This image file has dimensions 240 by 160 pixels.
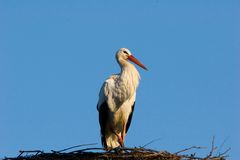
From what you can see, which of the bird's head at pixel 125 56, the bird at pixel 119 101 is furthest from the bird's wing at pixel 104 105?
the bird's head at pixel 125 56

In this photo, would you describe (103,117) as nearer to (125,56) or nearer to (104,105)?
(104,105)

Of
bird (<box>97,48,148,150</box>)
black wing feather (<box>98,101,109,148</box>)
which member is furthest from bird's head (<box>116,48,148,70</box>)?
black wing feather (<box>98,101,109,148</box>)

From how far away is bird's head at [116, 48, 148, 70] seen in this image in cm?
984

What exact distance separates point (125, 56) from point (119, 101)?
2.34 feet

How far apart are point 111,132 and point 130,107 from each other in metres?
0.46

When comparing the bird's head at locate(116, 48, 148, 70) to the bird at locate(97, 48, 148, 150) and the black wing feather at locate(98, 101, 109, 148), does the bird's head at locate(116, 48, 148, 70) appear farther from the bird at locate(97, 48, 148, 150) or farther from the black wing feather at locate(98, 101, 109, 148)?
the black wing feather at locate(98, 101, 109, 148)

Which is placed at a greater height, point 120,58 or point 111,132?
point 120,58

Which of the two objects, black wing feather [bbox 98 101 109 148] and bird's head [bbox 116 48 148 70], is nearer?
black wing feather [bbox 98 101 109 148]

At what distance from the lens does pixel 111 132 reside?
980 cm

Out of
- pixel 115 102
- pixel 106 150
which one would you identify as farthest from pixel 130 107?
pixel 106 150

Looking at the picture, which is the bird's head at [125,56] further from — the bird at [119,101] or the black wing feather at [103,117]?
the black wing feather at [103,117]

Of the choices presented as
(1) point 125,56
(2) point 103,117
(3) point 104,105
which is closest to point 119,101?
(3) point 104,105

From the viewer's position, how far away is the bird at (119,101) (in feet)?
31.1

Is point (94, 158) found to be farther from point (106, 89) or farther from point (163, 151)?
point (106, 89)
